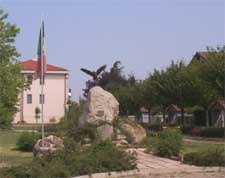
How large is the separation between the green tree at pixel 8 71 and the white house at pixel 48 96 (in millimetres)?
48347

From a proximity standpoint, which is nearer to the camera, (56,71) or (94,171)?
(94,171)

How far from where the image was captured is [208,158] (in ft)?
56.2

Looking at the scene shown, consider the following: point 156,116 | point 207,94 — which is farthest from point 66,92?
point 207,94

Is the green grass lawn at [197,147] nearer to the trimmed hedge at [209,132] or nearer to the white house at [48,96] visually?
the trimmed hedge at [209,132]

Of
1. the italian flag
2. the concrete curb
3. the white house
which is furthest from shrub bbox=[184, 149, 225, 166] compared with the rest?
the white house

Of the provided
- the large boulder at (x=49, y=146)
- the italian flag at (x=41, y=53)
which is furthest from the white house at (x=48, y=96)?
the large boulder at (x=49, y=146)

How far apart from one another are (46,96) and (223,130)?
53.2m

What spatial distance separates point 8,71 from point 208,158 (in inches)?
842

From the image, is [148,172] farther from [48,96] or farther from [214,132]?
[48,96]

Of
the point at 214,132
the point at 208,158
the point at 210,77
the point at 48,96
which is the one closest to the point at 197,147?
the point at 208,158

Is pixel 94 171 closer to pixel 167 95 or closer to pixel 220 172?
pixel 220 172

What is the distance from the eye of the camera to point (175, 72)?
177 ft

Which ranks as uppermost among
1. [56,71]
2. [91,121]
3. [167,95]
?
[56,71]

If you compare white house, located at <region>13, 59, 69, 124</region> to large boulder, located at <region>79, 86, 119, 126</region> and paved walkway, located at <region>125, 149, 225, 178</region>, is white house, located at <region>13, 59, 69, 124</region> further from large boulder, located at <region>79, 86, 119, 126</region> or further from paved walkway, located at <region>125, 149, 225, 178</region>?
paved walkway, located at <region>125, 149, 225, 178</region>
